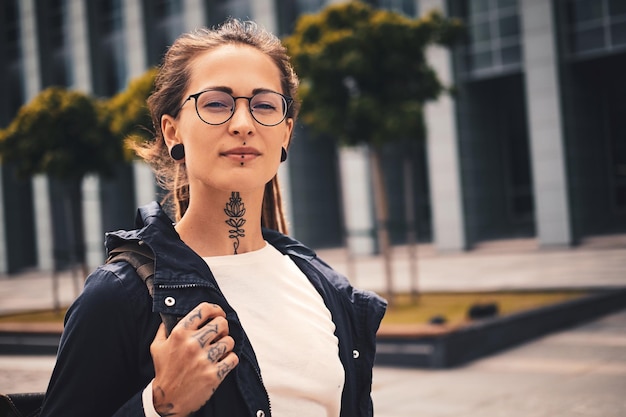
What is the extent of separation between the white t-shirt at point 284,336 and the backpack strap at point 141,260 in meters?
0.18

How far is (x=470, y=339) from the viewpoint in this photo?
26.3ft

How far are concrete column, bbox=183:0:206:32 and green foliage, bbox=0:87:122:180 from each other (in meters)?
20.7

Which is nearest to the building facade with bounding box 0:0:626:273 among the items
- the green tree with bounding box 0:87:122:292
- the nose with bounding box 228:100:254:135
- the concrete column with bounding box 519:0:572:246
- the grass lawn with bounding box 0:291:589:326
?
the concrete column with bounding box 519:0:572:246

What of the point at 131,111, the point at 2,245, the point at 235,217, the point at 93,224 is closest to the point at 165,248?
the point at 235,217

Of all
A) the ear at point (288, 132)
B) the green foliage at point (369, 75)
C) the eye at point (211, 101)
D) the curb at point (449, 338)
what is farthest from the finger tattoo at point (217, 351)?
the green foliage at point (369, 75)

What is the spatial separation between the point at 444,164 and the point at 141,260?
1028 inches

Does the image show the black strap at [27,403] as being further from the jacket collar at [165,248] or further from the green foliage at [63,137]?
the green foliage at [63,137]

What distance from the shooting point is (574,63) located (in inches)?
1041

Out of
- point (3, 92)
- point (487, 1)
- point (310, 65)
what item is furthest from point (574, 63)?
point (3, 92)

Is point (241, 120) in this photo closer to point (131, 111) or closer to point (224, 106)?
point (224, 106)

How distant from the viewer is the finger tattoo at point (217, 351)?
4.98 feet

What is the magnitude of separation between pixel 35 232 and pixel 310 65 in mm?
33014

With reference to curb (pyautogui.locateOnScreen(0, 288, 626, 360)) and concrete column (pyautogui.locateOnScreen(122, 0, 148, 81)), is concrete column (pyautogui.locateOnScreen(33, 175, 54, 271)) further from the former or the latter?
curb (pyautogui.locateOnScreen(0, 288, 626, 360))

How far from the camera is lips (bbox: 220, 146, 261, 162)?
1.80 metres
